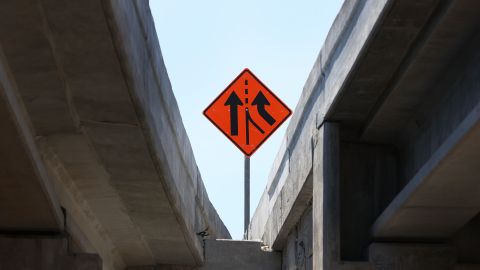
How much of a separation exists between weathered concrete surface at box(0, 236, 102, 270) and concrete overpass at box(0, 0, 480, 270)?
12 mm

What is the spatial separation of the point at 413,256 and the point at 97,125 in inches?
122

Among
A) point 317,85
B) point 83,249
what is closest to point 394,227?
point 317,85

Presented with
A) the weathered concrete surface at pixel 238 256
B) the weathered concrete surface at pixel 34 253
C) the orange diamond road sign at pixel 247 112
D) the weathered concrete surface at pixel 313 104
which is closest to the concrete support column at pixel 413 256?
the weathered concrete surface at pixel 313 104

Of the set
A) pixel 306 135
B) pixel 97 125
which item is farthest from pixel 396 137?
pixel 97 125

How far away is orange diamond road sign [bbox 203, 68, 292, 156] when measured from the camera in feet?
55.3

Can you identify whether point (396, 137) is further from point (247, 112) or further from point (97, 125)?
point (247, 112)

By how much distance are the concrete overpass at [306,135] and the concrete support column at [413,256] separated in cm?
1

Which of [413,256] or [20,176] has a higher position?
[20,176]

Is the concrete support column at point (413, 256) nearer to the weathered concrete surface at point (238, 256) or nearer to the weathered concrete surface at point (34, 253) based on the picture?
the weathered concrete surface at point (34, 253)

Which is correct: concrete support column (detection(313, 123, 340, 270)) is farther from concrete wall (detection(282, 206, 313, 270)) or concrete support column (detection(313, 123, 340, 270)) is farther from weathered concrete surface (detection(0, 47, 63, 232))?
weathered concrete surface (detection(0, 47, 63, 232))

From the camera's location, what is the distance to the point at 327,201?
10.5 m

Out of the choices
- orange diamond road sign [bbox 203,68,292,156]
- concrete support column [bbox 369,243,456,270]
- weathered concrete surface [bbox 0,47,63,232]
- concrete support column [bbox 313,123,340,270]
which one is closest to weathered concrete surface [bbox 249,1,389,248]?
concrete support column [bbox 313,123,340,270]

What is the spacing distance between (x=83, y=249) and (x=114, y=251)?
263cm

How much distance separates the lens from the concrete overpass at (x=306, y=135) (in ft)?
27.1
